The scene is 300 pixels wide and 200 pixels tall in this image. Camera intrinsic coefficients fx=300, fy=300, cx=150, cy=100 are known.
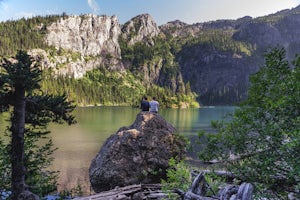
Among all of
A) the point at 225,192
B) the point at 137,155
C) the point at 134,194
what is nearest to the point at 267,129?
the point at 225,192

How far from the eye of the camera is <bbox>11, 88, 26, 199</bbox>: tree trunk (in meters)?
9.55

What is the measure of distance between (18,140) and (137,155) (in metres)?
7.27

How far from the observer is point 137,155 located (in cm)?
1570

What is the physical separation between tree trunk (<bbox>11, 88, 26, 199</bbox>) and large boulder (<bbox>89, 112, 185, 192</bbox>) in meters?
5.70

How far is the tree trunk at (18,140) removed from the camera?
9547mm

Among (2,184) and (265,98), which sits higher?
(265,98)

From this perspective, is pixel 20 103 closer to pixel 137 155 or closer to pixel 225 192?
pixel 225 192

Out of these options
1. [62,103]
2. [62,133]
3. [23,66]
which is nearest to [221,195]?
[62,103]

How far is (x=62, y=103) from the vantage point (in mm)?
10242

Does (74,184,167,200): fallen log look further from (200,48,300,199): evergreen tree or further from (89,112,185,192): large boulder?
(200,48,300,199): evergreen tree

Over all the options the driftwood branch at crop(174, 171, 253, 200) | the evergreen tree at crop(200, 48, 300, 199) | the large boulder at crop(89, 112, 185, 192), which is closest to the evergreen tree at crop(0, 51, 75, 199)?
the large boulder at crop(89, 112, 185, 192)

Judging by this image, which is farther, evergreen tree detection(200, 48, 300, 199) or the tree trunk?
the tree trunk

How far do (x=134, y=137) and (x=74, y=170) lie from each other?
1483 cm

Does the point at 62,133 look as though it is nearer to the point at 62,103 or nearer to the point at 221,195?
the point at 62,103
